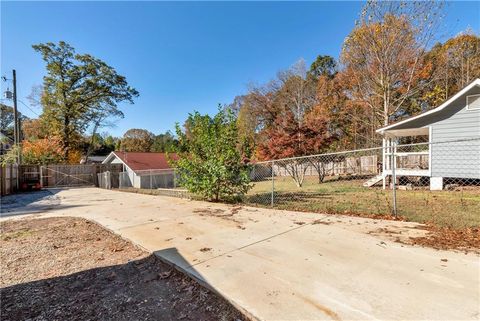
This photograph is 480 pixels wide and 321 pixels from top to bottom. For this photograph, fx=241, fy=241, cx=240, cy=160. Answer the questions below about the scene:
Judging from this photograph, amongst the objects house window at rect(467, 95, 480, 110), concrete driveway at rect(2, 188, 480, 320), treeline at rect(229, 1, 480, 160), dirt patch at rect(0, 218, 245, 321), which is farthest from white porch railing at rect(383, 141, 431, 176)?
dirt patch at rect(0, 218, 245, 321)

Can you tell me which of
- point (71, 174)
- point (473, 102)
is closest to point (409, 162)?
point (473, 102)

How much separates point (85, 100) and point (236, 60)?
622 inches

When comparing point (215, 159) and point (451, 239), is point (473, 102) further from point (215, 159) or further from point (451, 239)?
point (215, 159)

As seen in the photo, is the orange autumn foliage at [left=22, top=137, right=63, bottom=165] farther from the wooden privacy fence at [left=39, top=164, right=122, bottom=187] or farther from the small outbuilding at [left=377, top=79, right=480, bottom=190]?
the small outbuilding at [left=377, top=79, right=480, bottom=190]

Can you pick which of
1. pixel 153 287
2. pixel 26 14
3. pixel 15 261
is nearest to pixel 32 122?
pixel 26 14

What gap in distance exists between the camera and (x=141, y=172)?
18.8 meters

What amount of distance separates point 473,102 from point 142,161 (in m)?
21.2

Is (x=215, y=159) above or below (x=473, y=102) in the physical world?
below

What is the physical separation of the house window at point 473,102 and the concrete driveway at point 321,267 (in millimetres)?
7927

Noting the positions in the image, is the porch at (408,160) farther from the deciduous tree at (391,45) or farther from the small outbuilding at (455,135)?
the deciduous tree at (391,45)

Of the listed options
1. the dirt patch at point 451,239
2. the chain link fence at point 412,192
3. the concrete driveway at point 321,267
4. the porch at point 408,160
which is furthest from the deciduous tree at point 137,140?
the dirt patch at point 451,239

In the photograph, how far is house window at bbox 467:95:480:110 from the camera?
8.88 meters

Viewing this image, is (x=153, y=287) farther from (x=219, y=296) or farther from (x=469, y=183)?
(x=469, y=183)

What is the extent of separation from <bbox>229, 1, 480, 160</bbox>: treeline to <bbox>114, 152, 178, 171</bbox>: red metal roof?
930 centimetres
